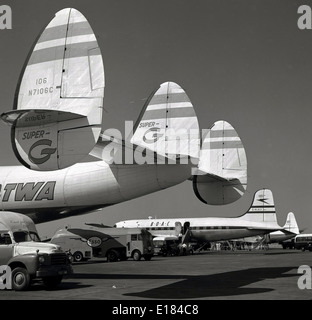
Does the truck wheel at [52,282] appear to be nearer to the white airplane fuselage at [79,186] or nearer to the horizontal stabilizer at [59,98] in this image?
the horizontal stabilizer at [59,98]

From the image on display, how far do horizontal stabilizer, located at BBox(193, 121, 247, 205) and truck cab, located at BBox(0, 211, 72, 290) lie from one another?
7671mm

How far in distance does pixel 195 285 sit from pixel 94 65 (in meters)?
8.76

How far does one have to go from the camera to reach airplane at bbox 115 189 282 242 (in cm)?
6097

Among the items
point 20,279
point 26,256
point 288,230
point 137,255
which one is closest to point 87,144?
point 26,256

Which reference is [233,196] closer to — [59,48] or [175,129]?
[175,129]

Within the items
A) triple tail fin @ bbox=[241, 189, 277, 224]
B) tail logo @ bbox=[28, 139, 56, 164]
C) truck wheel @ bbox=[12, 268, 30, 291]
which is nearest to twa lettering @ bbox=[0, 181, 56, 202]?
truck wheel @ bbox=[12, 268, 30, 291]

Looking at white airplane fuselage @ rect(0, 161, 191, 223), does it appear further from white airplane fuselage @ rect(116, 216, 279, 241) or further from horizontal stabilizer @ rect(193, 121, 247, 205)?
white airplane fuselage @ rect(116, 216, 279, 241)

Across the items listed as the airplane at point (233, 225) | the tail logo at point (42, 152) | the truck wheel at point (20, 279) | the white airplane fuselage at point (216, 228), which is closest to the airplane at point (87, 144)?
the tail logo at point (42, 152)

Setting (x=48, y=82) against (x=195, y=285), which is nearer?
(x=48, y=82)

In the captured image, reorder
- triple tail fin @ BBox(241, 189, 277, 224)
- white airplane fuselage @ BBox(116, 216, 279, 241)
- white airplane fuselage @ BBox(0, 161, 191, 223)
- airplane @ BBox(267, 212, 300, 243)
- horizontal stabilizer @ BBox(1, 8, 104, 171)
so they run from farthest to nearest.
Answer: airplane @ BBox(267, 212, 300, 243) → triple tail fin @ BBox(241, 189, 277, 224) → white airplane fuselage @ BBox(116, 216, 279, 241) → white airplane fuselage @ BBox(0, 161, 191, 223) → horizontal stabilizer @ BBox(1, 8, 104, 171)

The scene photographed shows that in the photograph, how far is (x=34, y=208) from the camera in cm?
2762

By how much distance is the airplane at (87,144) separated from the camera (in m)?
15.0
